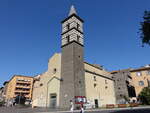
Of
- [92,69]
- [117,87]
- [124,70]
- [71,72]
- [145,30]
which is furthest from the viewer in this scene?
[124,70]

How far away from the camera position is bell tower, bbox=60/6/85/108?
36.7m

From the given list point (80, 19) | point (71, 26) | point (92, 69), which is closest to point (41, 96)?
point (92, 69)

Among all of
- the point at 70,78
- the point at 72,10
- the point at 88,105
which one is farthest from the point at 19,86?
the point at 88,105

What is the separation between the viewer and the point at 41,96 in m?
44.5

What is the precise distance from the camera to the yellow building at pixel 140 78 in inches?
2198

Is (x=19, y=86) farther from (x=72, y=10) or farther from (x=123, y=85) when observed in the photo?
(x=72, y=10)

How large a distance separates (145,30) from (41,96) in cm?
3618

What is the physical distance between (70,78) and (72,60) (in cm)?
450

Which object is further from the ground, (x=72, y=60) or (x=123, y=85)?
(x=72, y=60)

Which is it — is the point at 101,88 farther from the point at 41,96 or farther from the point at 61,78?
the point at 41,96

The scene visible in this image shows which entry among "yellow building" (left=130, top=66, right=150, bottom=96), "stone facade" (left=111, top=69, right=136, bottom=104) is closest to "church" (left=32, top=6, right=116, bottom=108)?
"stone facade" (left=111, top=69, right=136, bottom=104)

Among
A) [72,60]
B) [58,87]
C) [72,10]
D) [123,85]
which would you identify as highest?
[72,10]

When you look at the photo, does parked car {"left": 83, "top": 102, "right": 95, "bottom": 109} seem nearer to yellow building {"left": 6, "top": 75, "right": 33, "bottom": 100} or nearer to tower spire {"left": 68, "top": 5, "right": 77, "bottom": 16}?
tower spire {"left": 68, "top": 5, "right": 77, "bottom": 16}

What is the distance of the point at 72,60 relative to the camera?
127 ft
